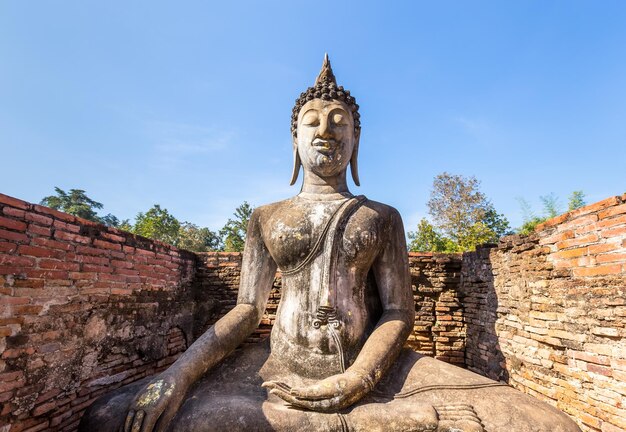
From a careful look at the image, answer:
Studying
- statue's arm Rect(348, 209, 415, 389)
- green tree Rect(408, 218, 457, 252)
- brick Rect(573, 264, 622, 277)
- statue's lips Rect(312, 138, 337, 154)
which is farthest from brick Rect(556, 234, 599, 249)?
green tree Rect(408, 218, 457, 252)

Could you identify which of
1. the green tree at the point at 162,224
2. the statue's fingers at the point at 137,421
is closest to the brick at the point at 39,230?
the statue's fingers at the point at 137,421

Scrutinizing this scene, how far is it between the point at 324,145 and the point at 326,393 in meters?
1.99

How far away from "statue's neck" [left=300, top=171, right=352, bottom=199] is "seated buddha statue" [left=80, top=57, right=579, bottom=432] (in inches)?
0.4

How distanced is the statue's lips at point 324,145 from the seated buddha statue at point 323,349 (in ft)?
0.04

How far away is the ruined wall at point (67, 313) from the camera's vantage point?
3113mm

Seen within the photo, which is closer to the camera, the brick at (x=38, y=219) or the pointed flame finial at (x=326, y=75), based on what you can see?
the brick at (x=38, y=219)

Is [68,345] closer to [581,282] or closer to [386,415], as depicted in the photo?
[386,415]

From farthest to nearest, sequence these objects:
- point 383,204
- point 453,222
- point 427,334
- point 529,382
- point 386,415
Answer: point 453,222, point 427,334, point 529,382, point 383,204, point 386,415

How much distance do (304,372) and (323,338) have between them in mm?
285

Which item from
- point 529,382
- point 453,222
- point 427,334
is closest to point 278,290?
point 427,334

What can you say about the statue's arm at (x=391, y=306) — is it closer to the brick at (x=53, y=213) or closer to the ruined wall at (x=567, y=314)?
the ruined wall at (x=567, y=314)

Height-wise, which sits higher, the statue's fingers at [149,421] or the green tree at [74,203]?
the green tree at [74,203]

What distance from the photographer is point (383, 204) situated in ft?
11.7

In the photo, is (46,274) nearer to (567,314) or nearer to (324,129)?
(324,129)
